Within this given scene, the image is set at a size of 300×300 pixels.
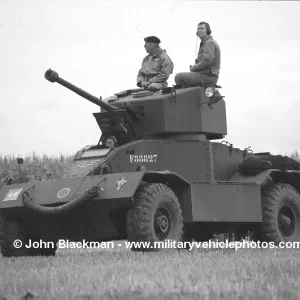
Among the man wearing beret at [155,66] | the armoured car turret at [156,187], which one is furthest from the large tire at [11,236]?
the man wearing beret at [155,66]

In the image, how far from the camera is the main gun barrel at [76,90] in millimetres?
14649

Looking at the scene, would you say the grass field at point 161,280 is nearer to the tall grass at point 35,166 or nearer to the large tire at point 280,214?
the large tire at point 280,214

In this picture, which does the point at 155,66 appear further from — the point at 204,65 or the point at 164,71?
the point at 204,65

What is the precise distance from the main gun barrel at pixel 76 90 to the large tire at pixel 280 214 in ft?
12.1

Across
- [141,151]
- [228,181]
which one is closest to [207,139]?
[228,181]

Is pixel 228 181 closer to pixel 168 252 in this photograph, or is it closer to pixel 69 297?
pixel 168 252

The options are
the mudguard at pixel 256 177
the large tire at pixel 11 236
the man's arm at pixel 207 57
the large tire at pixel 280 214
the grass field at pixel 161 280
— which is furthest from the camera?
the large tire at pixel 280 214

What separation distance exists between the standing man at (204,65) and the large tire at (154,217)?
285 cm

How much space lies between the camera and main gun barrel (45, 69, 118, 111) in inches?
577

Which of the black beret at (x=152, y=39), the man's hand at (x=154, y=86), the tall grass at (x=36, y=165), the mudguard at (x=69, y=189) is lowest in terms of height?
the tall grass at (x=36, y=165)

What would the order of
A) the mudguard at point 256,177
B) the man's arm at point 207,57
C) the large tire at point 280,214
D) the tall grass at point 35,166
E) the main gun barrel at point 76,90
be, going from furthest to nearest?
the tall grass at point 35,166
the large tire at point 280,214
the mudguard at point 256,177
the man's arm at point 207,57
the main gun barrel at point 76,90

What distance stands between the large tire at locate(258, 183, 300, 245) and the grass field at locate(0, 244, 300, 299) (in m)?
5.19

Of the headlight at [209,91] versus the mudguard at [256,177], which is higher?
the headlight at [209,91]

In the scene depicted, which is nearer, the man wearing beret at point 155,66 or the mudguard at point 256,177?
the mudguard at point 256,177
